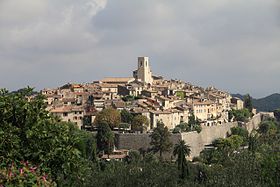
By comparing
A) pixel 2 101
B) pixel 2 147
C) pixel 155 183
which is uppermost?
pixel 2 101

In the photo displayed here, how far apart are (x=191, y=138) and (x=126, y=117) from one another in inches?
247

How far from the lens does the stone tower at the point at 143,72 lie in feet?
257

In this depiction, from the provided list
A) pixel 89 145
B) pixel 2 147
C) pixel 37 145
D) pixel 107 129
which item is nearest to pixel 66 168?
pixel 37 145

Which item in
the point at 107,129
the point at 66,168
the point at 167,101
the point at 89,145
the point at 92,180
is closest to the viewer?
→ the point at 66,168

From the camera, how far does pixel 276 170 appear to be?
42.6ft

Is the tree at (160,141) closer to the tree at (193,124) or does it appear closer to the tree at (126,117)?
the tree at (126,117)

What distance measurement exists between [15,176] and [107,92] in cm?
5339

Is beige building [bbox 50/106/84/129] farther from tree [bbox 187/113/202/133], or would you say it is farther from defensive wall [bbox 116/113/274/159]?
tree [bbox 187/113/202/133]

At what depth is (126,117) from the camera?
149ft

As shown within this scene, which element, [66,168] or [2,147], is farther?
[66,168]

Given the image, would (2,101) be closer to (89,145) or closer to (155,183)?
(155,183)

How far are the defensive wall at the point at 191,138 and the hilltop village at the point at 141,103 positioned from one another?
249 centimetres

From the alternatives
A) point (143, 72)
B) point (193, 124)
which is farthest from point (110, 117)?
point (143, 72)

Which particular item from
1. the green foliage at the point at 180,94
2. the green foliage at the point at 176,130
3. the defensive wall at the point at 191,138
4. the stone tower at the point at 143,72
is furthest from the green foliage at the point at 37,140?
the stone tower at the point at 143,72
